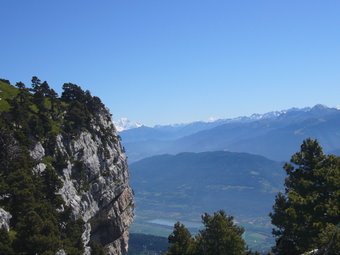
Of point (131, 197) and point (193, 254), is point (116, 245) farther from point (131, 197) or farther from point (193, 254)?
point (193, 254)

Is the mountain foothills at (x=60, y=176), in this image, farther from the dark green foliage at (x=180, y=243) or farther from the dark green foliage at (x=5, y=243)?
the dark green foliage at (x=180, y=243)

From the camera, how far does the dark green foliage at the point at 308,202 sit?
48656mm

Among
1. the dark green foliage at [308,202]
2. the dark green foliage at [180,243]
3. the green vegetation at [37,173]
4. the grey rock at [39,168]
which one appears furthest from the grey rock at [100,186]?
the dark green foliage at [308,202]

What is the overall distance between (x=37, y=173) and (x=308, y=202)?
41.9m

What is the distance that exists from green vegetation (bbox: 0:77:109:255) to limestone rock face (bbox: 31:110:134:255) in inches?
58.4

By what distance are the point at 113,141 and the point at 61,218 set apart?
41259mm

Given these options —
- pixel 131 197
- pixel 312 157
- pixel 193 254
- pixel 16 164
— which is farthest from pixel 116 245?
pixel 312 157

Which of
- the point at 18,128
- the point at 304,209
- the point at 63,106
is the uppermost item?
the point at 63,106

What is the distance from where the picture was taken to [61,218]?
6975 cm

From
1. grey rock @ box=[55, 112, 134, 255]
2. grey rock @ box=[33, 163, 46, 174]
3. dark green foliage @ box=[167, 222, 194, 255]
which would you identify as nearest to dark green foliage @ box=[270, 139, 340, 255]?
dark green foliage @ box=[167, 222, 194, 255]

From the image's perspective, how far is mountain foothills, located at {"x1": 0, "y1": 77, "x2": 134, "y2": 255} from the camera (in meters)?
54.8

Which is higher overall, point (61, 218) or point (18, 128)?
point (18, 128)

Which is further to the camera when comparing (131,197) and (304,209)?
(131,197)

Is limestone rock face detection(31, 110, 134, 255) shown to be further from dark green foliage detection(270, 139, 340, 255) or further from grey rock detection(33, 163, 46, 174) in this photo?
dark green foliage detection(270, 139, 340, 255)
